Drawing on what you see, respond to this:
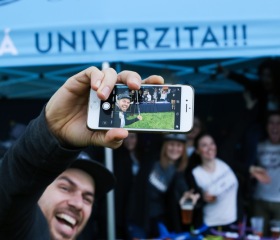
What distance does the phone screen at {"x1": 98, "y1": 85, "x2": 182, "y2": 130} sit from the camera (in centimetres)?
116

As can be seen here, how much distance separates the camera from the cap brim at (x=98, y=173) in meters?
1.88

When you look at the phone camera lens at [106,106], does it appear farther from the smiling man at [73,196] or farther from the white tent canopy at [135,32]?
the white tent canopy at [135,32]

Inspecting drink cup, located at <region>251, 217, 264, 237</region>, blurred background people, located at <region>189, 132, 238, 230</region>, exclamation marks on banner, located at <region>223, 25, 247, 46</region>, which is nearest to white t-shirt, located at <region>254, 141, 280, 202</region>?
drink cup, located at <region>251, 217, 264, 237</region>

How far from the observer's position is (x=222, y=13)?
11.1 feet

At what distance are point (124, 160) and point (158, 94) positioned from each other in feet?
10.1

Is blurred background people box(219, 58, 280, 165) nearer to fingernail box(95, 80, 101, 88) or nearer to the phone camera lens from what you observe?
the phone camera lens

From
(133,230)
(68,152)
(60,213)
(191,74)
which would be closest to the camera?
(68,152)

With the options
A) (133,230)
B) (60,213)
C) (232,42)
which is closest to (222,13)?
(232,42)

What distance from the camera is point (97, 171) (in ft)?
6.29

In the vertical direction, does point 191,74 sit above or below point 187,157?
above

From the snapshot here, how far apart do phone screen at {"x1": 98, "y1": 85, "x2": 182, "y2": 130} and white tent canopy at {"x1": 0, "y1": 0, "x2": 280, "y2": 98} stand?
220cm

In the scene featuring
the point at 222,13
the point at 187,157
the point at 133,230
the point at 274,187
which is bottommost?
the point at 133,230

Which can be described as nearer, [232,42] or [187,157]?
[232,42]

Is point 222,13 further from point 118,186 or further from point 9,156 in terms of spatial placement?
point 9,156
